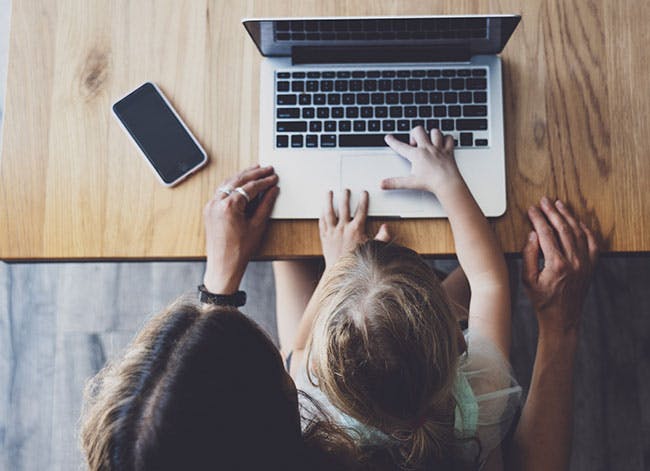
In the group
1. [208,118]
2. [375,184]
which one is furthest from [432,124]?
[208,118]

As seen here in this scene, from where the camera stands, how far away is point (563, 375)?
0.98m

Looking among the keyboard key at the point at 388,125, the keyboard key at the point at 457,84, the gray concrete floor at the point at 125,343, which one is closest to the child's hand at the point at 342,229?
the keyboard key at the point at 388,125

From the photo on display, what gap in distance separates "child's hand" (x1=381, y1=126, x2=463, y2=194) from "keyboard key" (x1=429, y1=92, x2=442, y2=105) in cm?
4

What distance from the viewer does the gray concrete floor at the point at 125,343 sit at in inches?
56.8

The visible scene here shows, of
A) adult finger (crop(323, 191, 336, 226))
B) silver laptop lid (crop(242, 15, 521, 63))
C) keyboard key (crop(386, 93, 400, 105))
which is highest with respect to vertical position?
silver laptop lid (crop(242, 15, 521, 63))

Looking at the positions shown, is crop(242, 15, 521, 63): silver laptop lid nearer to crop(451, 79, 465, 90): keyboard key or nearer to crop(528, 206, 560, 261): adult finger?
crop(451, 79, 465, 90): keyboard key

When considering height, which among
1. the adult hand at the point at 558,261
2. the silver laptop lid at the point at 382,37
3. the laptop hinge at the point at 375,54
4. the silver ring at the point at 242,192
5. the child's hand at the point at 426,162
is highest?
the silver laptop lid at the point at 382,37

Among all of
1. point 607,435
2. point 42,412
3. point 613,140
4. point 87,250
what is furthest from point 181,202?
point 607,435

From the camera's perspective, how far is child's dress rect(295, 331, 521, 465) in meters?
0.88

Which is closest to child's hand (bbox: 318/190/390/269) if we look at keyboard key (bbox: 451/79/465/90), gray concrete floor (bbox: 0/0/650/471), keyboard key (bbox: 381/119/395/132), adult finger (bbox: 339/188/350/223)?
adult finger (bbox: 339/188/350/223)

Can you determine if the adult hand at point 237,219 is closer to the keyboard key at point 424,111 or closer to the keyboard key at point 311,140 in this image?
the keyboard key at point 311,140

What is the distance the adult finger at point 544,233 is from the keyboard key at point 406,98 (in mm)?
239

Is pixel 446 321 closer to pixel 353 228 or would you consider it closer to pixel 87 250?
pixel 353 228

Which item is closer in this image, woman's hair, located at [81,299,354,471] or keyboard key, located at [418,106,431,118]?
woman's hair, located at [81,299,354,471]
